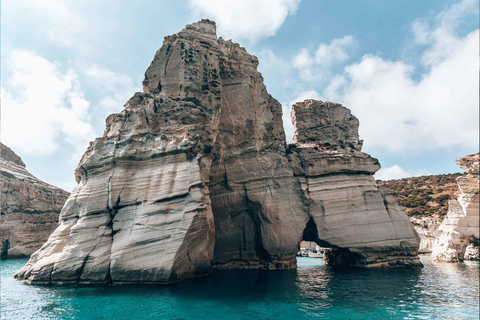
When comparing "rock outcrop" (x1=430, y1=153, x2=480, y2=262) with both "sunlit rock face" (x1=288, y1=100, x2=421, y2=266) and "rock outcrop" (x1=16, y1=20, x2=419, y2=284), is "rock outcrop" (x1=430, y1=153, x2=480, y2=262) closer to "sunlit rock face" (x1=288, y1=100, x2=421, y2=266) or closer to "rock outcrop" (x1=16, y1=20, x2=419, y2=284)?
"sunlit rock face" (x1=288, y1=100, x2=421, y2=266)

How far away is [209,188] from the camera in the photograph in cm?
3388

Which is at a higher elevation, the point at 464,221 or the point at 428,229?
the point at 464,221

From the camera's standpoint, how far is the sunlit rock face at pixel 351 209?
104 feet

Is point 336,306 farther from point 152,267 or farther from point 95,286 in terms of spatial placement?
point 95,286

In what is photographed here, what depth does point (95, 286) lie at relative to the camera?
817 inches

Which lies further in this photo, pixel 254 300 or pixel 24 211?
pixel 24 211

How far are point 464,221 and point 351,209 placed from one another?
78.4 ft

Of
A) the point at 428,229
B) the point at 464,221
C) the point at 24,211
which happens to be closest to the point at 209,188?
the point at 464,221

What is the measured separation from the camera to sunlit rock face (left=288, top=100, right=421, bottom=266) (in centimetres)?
3170

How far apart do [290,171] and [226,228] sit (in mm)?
9894

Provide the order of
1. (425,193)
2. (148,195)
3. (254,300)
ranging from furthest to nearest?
1. (425,193)
2. (148,195)
3. (254,300)

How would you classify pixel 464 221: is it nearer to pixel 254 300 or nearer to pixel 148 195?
pixel 254 300

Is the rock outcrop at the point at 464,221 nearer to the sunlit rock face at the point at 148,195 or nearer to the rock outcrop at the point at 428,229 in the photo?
the rock outcrop at the point at 428,229

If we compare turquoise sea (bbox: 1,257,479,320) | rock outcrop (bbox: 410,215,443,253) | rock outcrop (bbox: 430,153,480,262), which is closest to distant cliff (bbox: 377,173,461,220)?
rock outcrop (bbox: 410,215,443,253)
